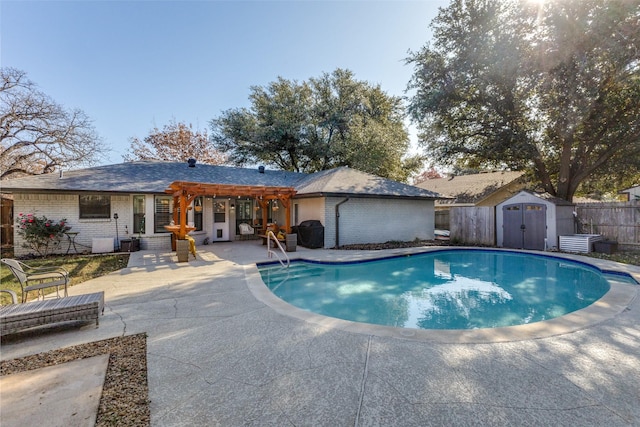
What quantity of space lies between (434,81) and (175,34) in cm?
1243

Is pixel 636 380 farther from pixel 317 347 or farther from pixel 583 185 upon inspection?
pixel 583 185

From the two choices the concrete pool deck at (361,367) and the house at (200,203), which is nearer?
the concrete pool deck at (361,367)

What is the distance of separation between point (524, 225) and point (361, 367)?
12.4m

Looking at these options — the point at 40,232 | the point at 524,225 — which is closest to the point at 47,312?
the point at 40,232

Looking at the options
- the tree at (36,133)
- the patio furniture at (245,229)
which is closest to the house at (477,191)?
the patio furniture at (245,229)

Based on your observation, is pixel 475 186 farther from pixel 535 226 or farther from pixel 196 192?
pixel 196 192

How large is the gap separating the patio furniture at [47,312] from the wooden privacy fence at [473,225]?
542 inches

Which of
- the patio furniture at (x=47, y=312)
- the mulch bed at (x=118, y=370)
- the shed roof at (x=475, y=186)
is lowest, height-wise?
the mulch bed at (x=118, y=370)

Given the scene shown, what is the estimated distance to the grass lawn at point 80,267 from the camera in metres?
6.09

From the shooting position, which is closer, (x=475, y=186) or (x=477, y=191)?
(x=477, y=191)

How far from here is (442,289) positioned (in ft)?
23.2

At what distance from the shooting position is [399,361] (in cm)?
297

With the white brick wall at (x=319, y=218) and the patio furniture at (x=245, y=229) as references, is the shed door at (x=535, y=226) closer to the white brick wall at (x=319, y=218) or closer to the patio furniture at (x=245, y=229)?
the white brick wall at (x=319, y=218)

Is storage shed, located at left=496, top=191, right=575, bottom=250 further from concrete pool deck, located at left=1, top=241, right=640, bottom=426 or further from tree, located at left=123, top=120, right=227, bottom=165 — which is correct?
tree, located at left=123, top=120, right=227, bottom=165
